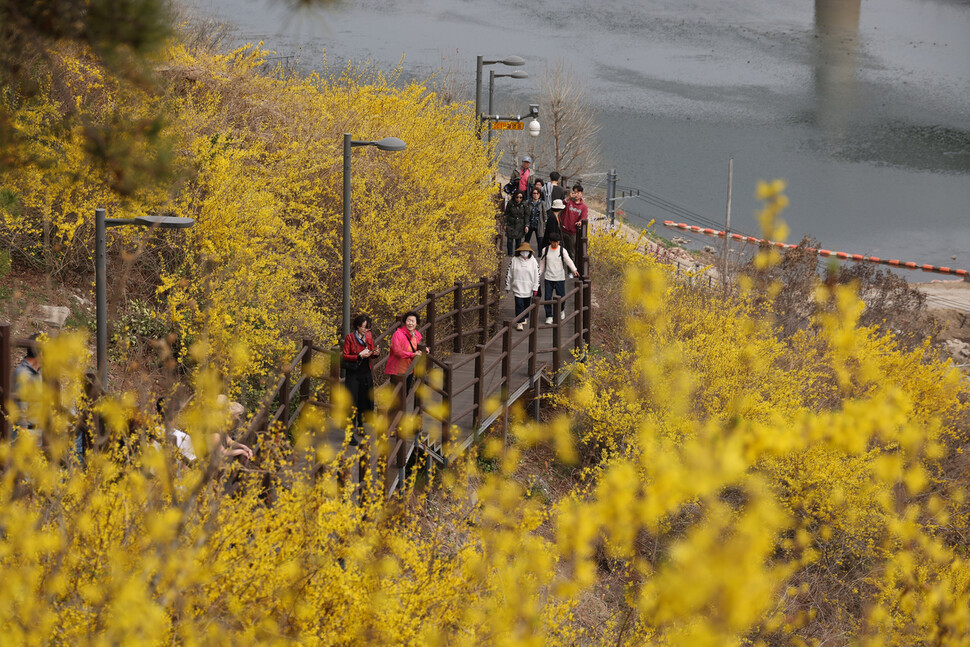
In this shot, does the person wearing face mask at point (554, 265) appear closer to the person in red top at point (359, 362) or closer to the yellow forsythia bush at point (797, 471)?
the yellow forsythia bush at point (797, 471)

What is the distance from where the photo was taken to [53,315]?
14.2 m

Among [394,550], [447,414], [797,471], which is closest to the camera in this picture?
[394,550]

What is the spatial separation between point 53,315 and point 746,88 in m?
59.8

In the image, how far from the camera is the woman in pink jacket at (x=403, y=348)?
11.3m

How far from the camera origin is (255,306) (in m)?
15.0

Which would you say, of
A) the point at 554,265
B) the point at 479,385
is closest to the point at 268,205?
the point at 554,265

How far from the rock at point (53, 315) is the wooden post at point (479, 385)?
596 centimetres

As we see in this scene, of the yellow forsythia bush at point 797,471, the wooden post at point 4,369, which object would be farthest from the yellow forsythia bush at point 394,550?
the wooden post at point 4,369

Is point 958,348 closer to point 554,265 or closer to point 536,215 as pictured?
point 536,215

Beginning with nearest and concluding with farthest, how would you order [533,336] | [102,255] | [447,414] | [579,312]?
[102,255]
[447,414]
[533,336]
[579,312]

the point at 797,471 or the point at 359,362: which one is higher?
the point at 359,362

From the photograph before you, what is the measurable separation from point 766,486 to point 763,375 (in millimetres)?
2096

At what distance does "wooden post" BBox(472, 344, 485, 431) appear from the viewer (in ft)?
42.0

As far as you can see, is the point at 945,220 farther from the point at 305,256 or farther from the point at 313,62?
the point at 305,256
